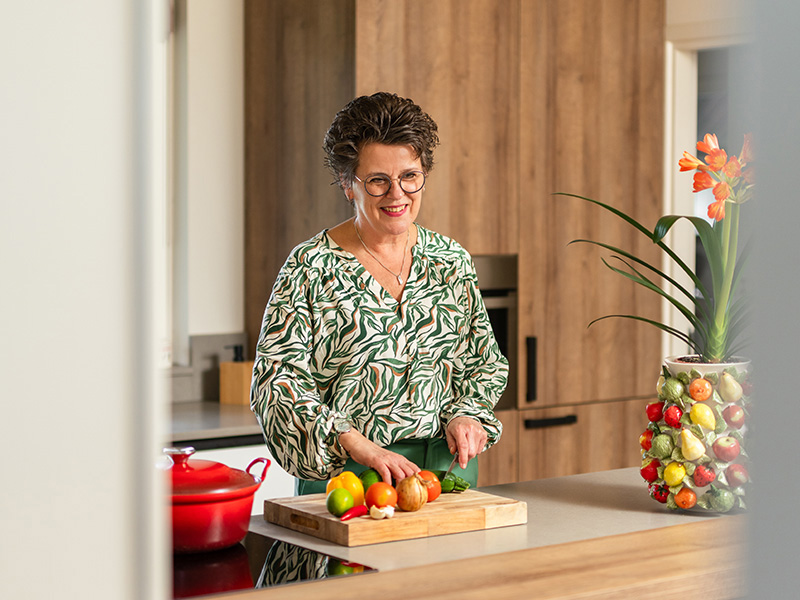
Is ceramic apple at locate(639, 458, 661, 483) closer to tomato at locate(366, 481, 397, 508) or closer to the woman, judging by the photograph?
the woman

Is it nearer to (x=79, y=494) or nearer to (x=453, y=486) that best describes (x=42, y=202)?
(x=79, y=494)

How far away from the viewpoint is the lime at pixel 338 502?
1.49 m

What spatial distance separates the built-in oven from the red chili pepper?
1851 mm

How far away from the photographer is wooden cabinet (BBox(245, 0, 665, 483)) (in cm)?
306


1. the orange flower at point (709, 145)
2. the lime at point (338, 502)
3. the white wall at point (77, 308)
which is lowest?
the lime at point (338, 502)

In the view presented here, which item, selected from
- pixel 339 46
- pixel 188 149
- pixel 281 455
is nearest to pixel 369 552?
pixel 281 455

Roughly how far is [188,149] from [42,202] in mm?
2533

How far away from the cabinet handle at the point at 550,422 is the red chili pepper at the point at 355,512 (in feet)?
6.21

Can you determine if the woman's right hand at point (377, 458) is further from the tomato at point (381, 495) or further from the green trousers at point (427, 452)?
the green trousers at point (427, 452)

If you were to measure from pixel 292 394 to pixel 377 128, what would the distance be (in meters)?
0.55

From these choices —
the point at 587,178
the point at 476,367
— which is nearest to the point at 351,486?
the point at 476,367

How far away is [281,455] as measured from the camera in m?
1.77

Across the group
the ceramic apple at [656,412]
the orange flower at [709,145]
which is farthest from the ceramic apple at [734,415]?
the orange flower at [709,145]

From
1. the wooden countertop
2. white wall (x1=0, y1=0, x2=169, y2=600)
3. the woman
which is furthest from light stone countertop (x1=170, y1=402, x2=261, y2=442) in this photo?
white wall (x1=0, y1=0, x2=169, y2=600)
